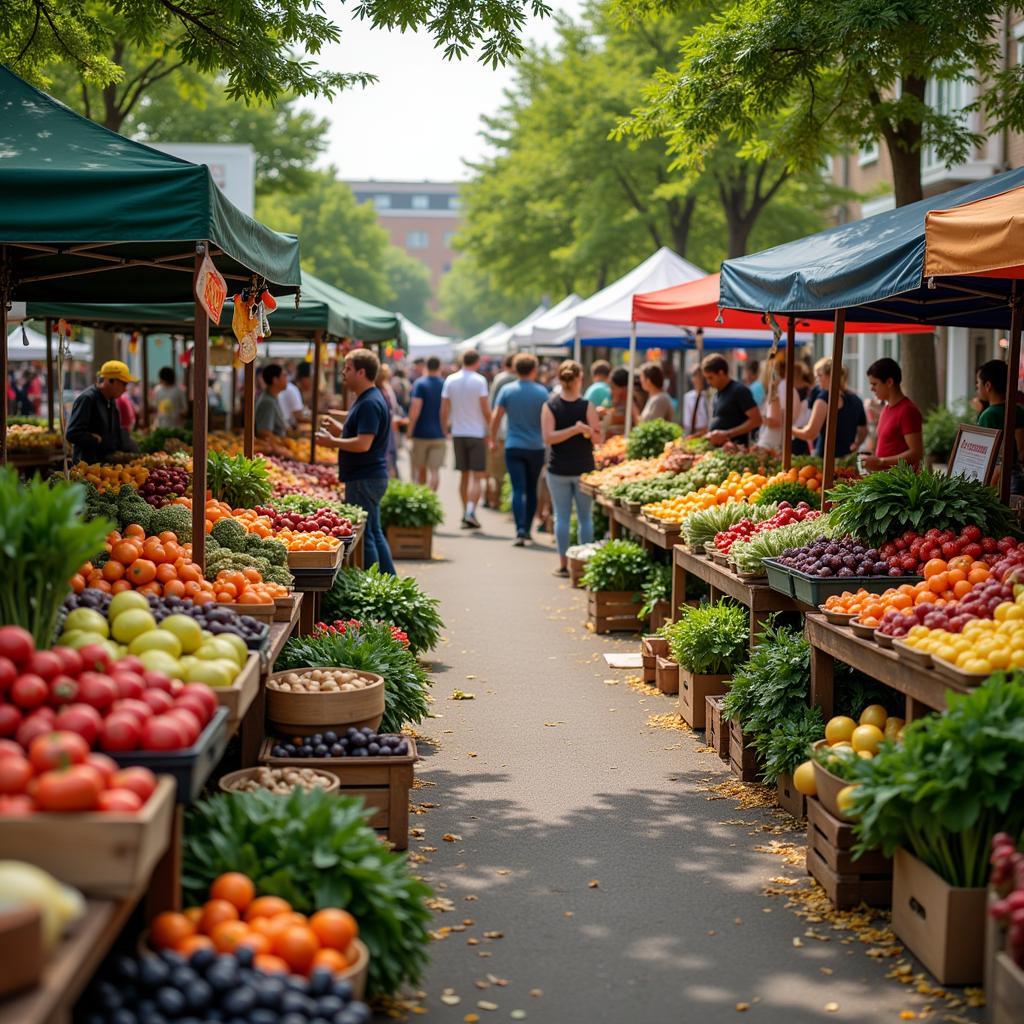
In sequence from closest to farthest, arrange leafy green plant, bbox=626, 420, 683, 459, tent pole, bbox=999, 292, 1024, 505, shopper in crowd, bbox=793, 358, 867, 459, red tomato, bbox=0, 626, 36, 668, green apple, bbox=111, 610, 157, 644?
red tomato, bbox=0, 626, 36, 668, green apple, bbox=111, 610, 157, 644, tent pole, bbox=999, 292, 1024, 505, shopper in crowd, bbox=793, 358, 867, 459, leafy green plant, bbox=626, 420, 683, 459

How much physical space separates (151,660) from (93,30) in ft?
30.0

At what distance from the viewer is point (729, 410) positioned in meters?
13.7

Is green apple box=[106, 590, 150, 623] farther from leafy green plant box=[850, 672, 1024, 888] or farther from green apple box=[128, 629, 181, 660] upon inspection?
leafy green plant box=[850, 672, 1024, 888]

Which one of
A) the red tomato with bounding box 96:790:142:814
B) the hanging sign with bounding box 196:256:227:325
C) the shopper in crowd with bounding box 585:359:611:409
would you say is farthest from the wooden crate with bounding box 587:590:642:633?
the red tomato with bounding box 96:790:142:814

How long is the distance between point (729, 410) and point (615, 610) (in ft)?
9.37

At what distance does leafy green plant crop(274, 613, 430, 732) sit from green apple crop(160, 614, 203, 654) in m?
2.05

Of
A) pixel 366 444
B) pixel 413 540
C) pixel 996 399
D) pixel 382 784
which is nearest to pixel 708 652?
pixel 382 784

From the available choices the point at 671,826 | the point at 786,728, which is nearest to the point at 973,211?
the point at 786,728

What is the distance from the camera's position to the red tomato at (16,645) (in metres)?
3.98

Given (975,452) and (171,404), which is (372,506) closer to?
(975,452)

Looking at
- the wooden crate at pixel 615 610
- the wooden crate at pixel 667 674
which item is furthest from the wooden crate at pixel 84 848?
the wooden crate at pixel 615 610

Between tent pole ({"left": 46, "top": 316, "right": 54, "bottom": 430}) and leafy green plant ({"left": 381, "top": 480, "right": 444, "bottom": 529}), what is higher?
tent pole ({"left": 46, "top": 316, "right": 54, "bottom": 430})

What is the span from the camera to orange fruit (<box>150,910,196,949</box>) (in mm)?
3850

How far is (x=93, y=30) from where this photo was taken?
11.9m
